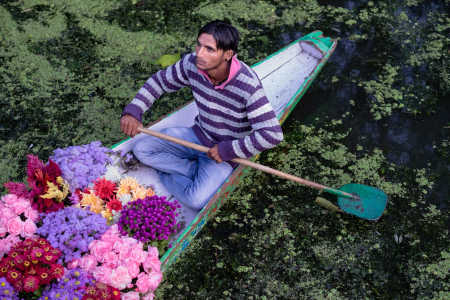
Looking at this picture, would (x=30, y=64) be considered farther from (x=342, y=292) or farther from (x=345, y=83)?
(x=342, y=292)

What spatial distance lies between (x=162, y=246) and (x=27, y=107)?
2.06m

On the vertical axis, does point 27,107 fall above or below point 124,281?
below

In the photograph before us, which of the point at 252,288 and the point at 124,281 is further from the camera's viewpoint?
the point at 252,288

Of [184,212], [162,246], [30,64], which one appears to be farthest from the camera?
[30,64]

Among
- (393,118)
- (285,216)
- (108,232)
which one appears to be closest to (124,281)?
(108,232)

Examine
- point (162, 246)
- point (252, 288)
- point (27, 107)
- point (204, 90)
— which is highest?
point (204, 90)

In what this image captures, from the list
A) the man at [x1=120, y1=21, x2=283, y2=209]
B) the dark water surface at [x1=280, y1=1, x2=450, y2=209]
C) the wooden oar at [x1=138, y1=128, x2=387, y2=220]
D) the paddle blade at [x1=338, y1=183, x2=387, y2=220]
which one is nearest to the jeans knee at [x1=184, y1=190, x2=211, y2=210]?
the man at [x1=120, y1=21, x2=283, y2=209]

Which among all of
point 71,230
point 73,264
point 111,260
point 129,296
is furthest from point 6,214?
point 129,296

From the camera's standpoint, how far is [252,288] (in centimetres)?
235

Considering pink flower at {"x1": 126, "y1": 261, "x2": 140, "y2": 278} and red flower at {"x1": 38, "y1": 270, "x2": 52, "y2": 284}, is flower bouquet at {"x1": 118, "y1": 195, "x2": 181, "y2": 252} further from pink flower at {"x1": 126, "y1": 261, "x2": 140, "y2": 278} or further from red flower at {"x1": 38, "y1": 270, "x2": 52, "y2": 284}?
red flower at {"x1": 38, "y1": 270, "x2": 52, "y2": 284}

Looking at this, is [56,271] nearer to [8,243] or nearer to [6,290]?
[6,290]

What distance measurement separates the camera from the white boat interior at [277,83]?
245cm

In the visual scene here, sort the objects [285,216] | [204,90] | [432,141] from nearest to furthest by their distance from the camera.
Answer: [204,90] → [285,216] → [432,141]

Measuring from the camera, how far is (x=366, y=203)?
2570 millimetres
